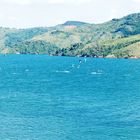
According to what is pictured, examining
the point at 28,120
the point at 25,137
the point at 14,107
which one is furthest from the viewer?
the point at 14,107

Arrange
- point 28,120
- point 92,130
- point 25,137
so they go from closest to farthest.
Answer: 1. point 25,137
2. point 92,130
3. point 28,120

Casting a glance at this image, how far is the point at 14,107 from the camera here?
16962cm

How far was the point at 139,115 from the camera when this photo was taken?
15312 centimetres

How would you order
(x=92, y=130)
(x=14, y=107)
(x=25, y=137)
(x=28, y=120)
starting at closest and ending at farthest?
1. (x=25, y=137)
2. (x=92, y=130)
3. (x=28, y=120)
4. (x=14, y=107)

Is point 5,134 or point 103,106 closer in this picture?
point 5,134

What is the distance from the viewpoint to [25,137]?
121812 millimetres

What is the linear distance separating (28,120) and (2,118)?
9.00 meters

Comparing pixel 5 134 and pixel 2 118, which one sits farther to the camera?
pixel 2 118

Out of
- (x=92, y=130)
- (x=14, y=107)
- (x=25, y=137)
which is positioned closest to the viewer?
(x=25, y=137)

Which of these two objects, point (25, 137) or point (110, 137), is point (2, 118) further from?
point (110, 137)

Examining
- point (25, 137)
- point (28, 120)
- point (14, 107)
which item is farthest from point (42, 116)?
point (25, 137)

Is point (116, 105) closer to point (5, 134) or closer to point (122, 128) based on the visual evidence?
point (122, 128)

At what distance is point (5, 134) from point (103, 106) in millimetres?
58614

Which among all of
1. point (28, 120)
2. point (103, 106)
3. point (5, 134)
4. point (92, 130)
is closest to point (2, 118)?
point (28, 120)
